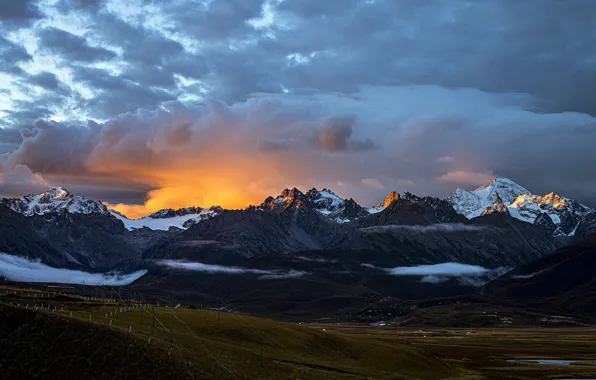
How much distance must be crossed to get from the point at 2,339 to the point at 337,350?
90.8m

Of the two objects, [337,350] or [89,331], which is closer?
[89,331]

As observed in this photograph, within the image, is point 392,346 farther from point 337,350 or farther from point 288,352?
point 288,352

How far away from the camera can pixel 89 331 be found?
370 ft

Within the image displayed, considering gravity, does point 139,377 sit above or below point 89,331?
below

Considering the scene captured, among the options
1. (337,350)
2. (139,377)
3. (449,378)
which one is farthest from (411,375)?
(139,377)

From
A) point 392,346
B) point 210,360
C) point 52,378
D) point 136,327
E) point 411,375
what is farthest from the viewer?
point 392,346

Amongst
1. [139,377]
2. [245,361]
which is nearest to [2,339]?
[139,377]

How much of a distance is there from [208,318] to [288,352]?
2879 cm

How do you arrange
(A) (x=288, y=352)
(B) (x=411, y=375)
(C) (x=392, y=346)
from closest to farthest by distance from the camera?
(A) (x=288, y=352) < (B) (x=411, y=375) < (C) (x=392, y=346)

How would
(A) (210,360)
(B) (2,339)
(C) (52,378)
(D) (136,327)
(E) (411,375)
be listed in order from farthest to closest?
(E) (411,375) < (D) (136,327) < (A) (210,360) < (B) (2,339) < (C) (52,378)

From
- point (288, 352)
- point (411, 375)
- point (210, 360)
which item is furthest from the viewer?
point (411, 375)

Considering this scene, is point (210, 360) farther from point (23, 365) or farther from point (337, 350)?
point (337, 350)

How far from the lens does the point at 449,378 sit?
542 ft

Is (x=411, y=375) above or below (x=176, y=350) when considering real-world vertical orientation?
below
